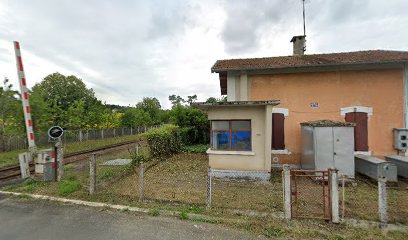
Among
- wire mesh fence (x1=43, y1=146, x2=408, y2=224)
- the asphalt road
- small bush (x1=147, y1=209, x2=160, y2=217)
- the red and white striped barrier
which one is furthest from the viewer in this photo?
the red and white striped barrier

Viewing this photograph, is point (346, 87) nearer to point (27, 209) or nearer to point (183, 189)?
point (183, 189)

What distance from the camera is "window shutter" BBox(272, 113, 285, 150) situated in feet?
29.7

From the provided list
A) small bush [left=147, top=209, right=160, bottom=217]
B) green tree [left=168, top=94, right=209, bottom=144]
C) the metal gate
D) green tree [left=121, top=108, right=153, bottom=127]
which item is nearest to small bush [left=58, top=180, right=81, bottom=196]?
small bush [left=147, top=209, right=160, bottom=217]

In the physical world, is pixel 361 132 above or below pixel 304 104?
below

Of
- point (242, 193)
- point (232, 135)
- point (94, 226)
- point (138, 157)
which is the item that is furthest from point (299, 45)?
point (94, 226)

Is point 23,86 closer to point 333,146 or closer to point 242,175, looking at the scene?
point 242,175

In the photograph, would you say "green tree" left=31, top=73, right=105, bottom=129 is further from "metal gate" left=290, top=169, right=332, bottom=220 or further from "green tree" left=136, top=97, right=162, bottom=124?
"metal gate" left=290, top=169, right=332, bottom=220

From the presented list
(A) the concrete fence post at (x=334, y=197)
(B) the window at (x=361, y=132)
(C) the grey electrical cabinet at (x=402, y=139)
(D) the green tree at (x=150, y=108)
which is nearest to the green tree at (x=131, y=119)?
(D) the green tree at (x=150, y=108)

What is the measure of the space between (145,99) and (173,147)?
5359 centimetres

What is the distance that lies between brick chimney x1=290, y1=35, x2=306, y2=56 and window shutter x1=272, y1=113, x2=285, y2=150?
5162 mm

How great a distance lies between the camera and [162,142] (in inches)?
468

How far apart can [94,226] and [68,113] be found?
79.1 ft

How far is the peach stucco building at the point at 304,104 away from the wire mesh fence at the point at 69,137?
17.2 metres

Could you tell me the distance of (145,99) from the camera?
63.2 metres
